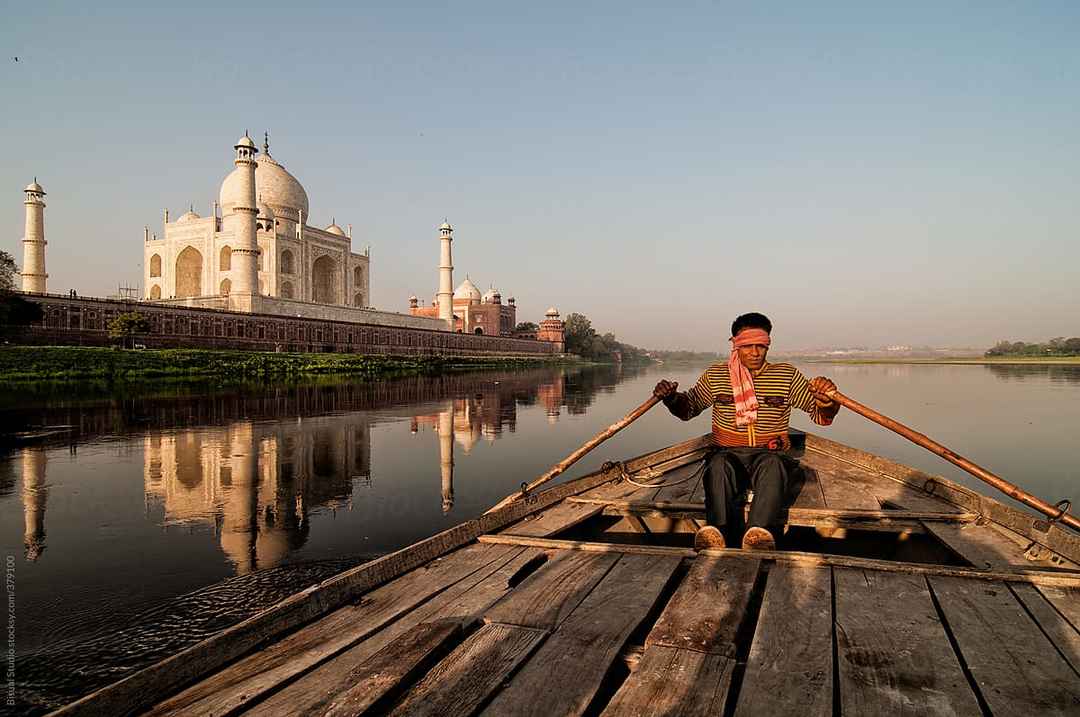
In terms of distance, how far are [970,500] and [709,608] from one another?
10.1ft

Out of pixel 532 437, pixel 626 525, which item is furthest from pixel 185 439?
pixel 626 525

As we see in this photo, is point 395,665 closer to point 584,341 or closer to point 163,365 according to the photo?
point 163,365

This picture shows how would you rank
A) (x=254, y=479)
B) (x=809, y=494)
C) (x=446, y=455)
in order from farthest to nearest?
(x=446, y=455) < (x=254, y=479) < (x=809, y=494)

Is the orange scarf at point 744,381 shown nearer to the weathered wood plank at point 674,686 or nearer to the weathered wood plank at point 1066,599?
the weathered wood plank at point 1066,599

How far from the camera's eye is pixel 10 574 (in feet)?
15.6

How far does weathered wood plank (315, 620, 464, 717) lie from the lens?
73.5 inches

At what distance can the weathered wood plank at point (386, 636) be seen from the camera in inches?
74.8

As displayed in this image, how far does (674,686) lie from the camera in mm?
1976

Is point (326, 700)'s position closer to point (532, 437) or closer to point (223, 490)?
point (223, 490)

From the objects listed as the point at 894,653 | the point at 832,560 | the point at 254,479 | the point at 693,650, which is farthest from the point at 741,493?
the point at 254,479

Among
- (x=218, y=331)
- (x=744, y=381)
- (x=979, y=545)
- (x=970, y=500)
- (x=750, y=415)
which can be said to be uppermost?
(x=218, y=331)

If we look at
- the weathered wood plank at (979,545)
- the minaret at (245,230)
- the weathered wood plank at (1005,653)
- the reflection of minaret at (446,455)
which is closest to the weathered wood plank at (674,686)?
the weathered wood plank at (1005,653)

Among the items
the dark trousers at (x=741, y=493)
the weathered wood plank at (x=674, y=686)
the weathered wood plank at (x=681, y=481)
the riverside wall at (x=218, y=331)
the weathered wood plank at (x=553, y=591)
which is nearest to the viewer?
the weathered wood plank at (x=674, y=686)

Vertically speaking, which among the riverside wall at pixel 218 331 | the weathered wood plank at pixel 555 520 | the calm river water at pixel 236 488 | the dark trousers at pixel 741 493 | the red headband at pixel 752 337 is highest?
the riverside wall at pixel 218 331
